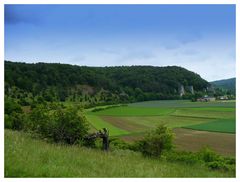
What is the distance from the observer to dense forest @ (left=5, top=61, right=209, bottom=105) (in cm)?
8344

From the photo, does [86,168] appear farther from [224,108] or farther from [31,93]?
[31,93]

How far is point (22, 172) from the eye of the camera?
201 inches

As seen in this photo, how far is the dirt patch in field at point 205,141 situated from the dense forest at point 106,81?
41844mm

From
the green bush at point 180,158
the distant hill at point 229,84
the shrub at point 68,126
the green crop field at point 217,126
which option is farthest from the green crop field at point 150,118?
the green bush at point 180,158

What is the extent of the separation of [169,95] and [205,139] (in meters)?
55.7

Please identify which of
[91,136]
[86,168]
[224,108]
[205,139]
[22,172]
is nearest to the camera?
[22,172]

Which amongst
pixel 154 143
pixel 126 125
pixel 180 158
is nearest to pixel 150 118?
pixel 126 125

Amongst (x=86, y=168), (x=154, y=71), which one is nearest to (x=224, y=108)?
(x=154, y=71)

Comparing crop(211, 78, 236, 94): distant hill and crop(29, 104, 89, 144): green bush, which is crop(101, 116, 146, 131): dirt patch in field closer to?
crop(211, 78, 236, 94): distant hill

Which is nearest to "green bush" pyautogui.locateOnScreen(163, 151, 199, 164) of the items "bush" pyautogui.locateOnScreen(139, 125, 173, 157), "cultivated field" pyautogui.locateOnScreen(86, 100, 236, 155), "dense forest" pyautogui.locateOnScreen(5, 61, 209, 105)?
"bush" pyautogui.locateOnScreen(139, 125, 173, 157)

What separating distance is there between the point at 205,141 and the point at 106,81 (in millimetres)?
57811

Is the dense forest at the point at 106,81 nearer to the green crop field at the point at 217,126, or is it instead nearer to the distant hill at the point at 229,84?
the distant hill at the point at 229,84

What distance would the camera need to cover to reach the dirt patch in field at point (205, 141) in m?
29.7

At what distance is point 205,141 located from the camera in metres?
34.5
